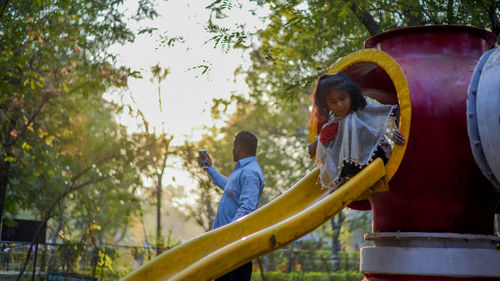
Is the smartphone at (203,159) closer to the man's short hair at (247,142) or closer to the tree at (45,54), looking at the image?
the man's short hair at (247,142)

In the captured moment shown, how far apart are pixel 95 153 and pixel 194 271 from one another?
28.9ft

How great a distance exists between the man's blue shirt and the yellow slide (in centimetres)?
10

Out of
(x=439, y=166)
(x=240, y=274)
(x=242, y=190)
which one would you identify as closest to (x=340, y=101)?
(x=439, y=166)

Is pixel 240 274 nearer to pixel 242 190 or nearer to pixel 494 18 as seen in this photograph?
pixel 242 190

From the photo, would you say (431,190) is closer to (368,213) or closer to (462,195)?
(462,195)

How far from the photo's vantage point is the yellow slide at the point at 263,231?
10.8 ft

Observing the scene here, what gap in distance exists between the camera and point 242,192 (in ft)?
14.2

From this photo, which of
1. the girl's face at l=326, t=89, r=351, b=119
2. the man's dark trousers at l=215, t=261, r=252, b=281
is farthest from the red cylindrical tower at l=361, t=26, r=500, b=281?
the man's dark trousers at l=215, t=261, r=252, b=281

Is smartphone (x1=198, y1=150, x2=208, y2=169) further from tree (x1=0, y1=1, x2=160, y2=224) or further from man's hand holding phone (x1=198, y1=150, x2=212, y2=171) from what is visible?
tree (x1=0, y1=1, x2=160, y2=224)

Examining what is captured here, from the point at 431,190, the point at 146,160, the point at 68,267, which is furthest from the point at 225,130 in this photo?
the point at 431,190

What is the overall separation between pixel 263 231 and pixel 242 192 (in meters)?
0.95

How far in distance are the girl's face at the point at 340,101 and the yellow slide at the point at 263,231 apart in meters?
0.46

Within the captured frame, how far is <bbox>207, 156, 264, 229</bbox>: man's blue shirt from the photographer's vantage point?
4.29 metres

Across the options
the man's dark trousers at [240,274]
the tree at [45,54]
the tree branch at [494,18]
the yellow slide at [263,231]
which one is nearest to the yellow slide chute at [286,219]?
the yellow slide at [263,231]
